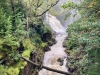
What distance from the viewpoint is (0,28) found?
33.4 ft

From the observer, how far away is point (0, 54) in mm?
8914

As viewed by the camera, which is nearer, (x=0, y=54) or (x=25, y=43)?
(x=0, y=54)

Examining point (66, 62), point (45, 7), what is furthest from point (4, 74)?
point (45, 7)

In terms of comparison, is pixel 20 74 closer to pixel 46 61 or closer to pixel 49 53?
pixel 46 61

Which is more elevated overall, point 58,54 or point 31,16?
point 31,16

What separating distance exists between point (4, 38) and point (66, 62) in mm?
6251

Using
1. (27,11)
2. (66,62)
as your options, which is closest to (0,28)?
(27,11)

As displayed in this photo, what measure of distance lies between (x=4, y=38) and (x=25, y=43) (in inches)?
90.1

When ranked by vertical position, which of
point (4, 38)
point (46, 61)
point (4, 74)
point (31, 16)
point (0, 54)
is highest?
point (31, 16)

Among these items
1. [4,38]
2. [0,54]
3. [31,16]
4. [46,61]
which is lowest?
[46,61]

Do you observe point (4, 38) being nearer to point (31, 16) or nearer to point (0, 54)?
point (0, 54)

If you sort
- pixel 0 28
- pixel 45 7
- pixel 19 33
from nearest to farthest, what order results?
pixel 0 28
pixel 19 33
pixel 45 7

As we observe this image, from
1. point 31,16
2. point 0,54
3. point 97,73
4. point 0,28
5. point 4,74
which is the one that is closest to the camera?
point 97,73

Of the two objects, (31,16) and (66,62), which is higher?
(31,16)
